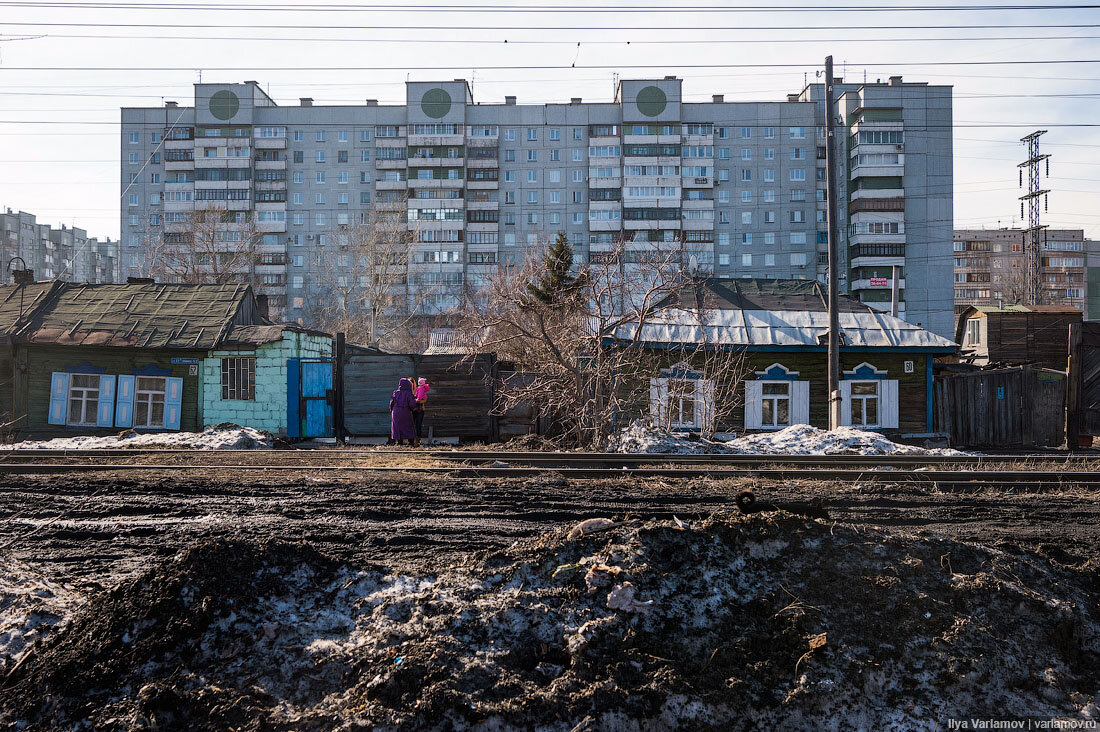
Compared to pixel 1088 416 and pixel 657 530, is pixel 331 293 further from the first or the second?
pixel 657 530

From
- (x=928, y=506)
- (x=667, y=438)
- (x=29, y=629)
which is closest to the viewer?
(x=29, y=629)

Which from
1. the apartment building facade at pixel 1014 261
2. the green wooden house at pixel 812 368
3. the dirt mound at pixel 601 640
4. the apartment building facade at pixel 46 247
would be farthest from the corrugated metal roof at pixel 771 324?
the apartment building facade at pixel 46 247

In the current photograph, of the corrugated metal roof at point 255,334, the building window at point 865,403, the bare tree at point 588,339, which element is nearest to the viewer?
the bare tree at point 588,339

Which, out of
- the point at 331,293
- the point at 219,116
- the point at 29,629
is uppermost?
the point at 219,116

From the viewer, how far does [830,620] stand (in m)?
4.20

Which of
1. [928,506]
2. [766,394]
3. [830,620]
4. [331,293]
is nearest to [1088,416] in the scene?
[766,394]

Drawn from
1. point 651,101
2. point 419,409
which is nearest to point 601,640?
point 419,409

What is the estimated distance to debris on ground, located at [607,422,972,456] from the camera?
14789mm

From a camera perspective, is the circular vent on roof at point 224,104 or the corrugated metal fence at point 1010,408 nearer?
the corrugated metal fence at point 1010,408

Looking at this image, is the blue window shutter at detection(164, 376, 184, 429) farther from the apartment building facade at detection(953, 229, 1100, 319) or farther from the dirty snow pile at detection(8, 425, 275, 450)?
the apartment building facade at detection(953, 229, 1100, 319)

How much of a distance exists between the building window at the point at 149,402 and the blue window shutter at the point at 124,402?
0.43 ft

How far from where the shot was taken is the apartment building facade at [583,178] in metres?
69.1

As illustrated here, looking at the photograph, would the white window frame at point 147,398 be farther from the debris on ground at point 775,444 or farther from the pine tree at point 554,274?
the debris on ground at point 775,444

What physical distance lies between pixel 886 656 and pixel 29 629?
204 inches
